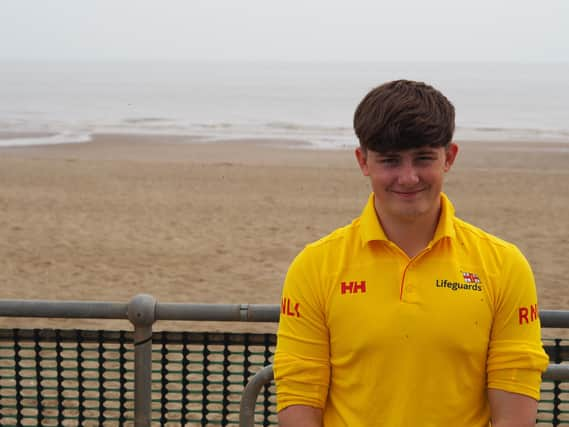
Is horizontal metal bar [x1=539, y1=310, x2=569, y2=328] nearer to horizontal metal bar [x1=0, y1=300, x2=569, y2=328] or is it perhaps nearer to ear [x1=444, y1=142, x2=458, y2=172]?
horizontal metal bar [x1=0, y1=300, x2=569, y2=328]

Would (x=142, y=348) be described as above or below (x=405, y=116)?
below

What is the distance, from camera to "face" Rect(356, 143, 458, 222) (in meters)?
2.15

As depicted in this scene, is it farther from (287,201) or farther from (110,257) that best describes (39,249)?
(287,201)

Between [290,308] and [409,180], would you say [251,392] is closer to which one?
[290,308]

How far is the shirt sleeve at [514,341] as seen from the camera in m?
2.12

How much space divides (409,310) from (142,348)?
153cm

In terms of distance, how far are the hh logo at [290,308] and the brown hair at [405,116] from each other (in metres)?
0.46

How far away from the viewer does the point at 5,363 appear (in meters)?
7.42

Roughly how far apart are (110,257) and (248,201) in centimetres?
579

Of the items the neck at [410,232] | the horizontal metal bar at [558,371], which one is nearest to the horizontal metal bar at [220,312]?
the horizontal metal bar at [558,371]

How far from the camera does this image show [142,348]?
3303 millimetres

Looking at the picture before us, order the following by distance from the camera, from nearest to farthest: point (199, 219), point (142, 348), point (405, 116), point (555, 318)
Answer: point (405, 116)
point (555, 318)
point (142, 348)
point (199, 219)

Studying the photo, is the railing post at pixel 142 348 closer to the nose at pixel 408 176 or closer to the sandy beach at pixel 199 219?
the nose at pixel 408 176

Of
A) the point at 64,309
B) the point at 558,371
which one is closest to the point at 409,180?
the point at 558,371
